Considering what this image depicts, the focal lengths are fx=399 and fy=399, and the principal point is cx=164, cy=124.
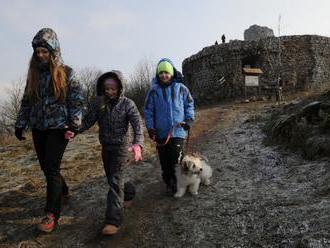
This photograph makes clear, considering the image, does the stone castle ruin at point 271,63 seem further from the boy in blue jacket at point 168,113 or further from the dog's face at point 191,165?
the dog's face at point 191,165

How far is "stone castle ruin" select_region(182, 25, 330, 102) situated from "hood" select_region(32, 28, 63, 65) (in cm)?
1731

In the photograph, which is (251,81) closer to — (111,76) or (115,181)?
(111,76)

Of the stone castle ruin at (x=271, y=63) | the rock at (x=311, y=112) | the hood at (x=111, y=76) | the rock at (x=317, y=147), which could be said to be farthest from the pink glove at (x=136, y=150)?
the stone castle ruin at (x=271, y=63)

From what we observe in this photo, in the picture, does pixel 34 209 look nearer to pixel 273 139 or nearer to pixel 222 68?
pixel 273 139

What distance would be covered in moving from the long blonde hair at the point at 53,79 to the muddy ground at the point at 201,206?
1627mm

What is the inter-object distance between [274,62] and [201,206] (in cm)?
1774

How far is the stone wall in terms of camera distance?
21.4 meters

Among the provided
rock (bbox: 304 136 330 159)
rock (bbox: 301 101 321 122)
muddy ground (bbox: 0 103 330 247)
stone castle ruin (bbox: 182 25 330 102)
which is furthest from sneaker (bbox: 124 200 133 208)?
stone castle ruin (bbox: 182 25 330 102)

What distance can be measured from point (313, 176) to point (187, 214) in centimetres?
202

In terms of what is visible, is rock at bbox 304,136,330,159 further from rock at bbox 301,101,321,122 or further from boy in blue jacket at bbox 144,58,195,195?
boy in blue jacket at bbox 144,58,195,195

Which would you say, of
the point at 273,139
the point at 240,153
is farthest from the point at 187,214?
the point at 273,139

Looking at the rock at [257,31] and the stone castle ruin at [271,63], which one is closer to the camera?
the stone castle ruin at [271,63]

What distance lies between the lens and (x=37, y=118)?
474 centimetres

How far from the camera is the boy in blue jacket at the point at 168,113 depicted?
553cm
